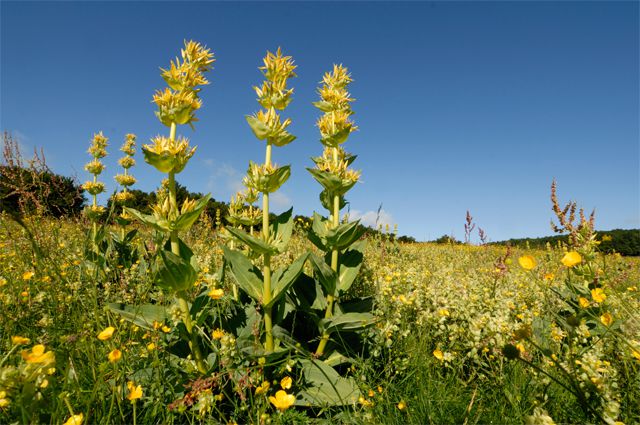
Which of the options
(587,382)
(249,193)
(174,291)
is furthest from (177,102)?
(587,382)

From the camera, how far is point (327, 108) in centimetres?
351

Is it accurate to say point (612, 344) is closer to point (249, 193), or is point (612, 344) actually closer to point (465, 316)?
point (465, 316)

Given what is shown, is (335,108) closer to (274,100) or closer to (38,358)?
(274,100)

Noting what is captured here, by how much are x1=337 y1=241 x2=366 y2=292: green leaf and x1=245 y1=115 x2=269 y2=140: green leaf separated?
136 centimetres

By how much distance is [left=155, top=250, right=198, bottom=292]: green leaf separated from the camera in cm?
220

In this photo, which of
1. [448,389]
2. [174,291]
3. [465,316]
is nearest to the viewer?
[448,389]

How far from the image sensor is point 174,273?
2277 millimetres

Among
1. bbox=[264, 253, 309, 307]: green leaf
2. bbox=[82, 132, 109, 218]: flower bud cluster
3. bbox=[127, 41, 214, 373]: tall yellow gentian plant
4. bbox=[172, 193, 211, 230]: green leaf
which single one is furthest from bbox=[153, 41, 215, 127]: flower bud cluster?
bbox=[82, 132, 109, 218]: flower bud cluster

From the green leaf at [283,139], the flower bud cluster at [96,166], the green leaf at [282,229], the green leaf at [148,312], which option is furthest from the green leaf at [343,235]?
the flower bud cluster at [96,166]

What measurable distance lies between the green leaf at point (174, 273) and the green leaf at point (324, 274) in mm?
929

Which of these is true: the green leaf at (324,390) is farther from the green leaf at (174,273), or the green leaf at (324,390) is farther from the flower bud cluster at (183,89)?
the flower bud cluster at (183,89)

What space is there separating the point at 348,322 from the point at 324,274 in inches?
16.7

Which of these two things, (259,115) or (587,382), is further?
(259,115)

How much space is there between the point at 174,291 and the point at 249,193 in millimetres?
1418
